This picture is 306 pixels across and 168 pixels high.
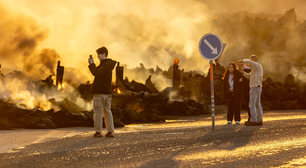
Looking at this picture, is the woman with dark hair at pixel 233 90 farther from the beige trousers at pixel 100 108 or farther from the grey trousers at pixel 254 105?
the beige trousers at pixel 100 108

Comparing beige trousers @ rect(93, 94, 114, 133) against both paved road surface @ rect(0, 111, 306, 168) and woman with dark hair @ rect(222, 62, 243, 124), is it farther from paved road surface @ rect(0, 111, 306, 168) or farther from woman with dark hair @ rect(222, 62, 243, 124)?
woman with dark hair @ rect(222, 62, 243, 124)

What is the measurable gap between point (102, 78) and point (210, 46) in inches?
136

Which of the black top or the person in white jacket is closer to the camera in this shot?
the person in white jacket

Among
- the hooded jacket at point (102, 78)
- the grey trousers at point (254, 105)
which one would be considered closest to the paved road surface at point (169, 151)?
the hooded jacket at point (102, 78)

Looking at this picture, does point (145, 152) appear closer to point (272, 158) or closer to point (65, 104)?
point (272, 158)

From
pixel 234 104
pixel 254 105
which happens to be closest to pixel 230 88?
pixel 234 104

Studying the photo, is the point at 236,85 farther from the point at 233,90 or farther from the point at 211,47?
Answer: the point at 211,47

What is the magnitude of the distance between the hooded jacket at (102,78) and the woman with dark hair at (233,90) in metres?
5.03

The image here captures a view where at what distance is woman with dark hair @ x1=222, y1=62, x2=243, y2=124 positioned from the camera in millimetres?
11648

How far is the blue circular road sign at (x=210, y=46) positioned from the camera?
9.78 meters

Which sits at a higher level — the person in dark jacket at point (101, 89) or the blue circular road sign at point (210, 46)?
the blue circular road sign at point (210, 46)

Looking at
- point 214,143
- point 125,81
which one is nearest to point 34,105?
point 214,143

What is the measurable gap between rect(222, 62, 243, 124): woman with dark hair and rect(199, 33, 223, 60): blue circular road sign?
202cm

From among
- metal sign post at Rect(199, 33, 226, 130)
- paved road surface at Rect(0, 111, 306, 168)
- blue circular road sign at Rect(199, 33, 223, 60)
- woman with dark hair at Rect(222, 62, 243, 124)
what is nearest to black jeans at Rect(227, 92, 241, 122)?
woman with dark hair at Rect(222, 62, 243, 124)
